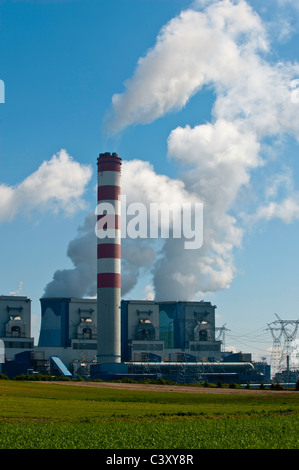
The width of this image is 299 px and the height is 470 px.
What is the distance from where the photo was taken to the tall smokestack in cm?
7394

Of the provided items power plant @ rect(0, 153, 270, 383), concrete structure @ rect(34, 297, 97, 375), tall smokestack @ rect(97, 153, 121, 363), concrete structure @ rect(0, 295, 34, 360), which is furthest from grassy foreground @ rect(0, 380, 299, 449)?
concrete structure @ rect(34, 297, 97, 375)

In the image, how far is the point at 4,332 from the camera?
83625 mm

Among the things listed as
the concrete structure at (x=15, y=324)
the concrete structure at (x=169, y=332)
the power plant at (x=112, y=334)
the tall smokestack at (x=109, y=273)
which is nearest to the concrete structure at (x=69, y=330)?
the power plant at (x=112, y=334)

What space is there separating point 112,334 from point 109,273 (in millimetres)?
7324

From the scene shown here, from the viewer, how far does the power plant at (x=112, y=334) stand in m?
74.9

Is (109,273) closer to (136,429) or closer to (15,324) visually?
(15,324)

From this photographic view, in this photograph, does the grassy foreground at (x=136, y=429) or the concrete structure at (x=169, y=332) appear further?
the concrete structure at (x=169, y=332)

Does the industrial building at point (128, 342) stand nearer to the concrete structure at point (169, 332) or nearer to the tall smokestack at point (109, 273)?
the concrete structure at point (169, 332)

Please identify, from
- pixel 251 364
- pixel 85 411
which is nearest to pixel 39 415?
pixel 85 411

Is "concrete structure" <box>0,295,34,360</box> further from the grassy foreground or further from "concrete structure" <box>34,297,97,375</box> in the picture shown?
the grassy foreground

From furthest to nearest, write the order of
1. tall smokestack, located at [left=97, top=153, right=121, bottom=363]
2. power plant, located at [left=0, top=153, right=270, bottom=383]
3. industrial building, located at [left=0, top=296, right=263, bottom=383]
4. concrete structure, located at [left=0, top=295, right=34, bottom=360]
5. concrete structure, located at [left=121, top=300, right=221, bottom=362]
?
concrete structure, located at [left=121, top=300, right=221, bottom=362] → concrete structure, located at [left=0, top=295, right=34, bottom=360] → industrial building, located at [left=0, top=296, right=263, bottom=383] → power plant, located at [left=0, top=153, right=270, bottom=383] → tall smokestack, located at [left=97, top=153, right=121, bottom=363]

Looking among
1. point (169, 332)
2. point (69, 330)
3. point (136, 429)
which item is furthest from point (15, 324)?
point (136, 429)
